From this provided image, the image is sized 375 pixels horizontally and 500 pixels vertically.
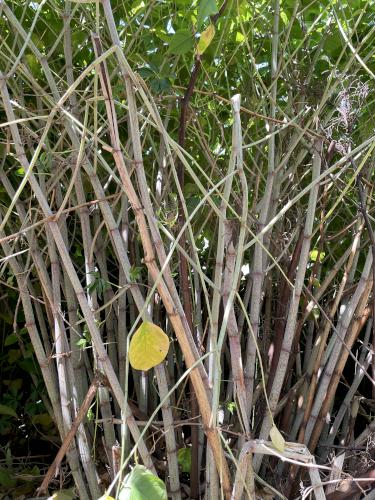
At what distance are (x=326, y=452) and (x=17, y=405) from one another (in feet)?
2.68

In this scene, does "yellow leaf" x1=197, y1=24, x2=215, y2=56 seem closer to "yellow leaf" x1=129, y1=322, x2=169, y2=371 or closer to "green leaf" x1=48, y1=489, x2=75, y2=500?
"yellow leaf" x1=129, y1=322, x2=169, y2=371

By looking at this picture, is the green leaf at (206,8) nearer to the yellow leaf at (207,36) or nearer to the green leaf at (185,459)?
the yellow leaf at (207,36)

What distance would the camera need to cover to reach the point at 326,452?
1306mm

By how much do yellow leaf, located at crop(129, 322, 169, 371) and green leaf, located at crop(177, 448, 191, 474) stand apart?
0.55 meters

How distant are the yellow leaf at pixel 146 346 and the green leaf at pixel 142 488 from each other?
12 cm

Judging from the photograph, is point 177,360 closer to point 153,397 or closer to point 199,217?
point 153,397

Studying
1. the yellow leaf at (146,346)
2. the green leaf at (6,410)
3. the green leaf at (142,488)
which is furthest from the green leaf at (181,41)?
the green leaf at (6,410)

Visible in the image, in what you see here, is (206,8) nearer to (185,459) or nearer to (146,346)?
(146,346)

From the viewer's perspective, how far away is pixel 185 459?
126 cm

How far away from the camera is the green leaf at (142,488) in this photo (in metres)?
0.72

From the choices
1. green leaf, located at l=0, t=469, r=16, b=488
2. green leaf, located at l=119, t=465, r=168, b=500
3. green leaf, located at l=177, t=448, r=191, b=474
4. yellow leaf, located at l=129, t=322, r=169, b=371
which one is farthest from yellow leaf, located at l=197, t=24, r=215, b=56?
green leaf, located at l=0, t=469, r=16, b=488

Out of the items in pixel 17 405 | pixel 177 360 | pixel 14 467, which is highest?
pixel 177 360

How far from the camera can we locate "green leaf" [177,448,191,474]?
4.11 feet

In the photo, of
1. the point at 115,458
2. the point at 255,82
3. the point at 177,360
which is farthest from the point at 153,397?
the point at 255,82
